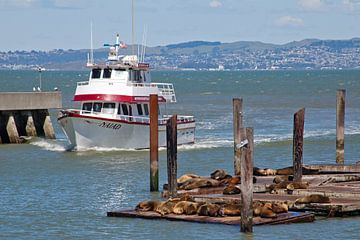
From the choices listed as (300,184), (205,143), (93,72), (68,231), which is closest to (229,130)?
(205,143)

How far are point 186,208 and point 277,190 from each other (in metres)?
4.18

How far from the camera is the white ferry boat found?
1907 inches

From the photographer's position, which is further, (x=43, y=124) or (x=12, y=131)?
A: (x=43, y=124)

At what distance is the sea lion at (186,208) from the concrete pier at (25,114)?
79.9 ft

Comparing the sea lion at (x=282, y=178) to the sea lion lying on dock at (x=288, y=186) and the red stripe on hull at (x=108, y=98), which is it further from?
the red stripe on hull at (x=108, y=98)

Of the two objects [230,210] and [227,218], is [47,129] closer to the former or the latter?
[230,210]

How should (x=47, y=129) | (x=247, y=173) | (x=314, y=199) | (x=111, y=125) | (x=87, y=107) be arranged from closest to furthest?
(x=247, y=173), (x=314, y=199), (x=111, y=125), (x=87, y=107), (x=47, y=129)

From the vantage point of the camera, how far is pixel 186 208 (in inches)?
1147

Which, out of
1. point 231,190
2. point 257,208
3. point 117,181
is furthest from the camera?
point 117,181

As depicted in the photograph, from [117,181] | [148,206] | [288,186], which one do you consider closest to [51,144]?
[117,181]

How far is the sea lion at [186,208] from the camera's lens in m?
29.0

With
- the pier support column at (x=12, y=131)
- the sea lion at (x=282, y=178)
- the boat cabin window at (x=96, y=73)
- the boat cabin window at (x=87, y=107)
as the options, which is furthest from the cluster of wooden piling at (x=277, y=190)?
the pier support column at (x=12, y=131)

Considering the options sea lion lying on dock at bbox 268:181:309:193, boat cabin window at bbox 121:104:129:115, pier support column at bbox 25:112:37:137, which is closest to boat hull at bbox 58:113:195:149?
boat cabin window at bbox 121:104:129:115

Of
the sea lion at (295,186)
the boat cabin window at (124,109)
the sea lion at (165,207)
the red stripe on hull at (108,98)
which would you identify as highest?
the red stripe on hull at (108,98)
